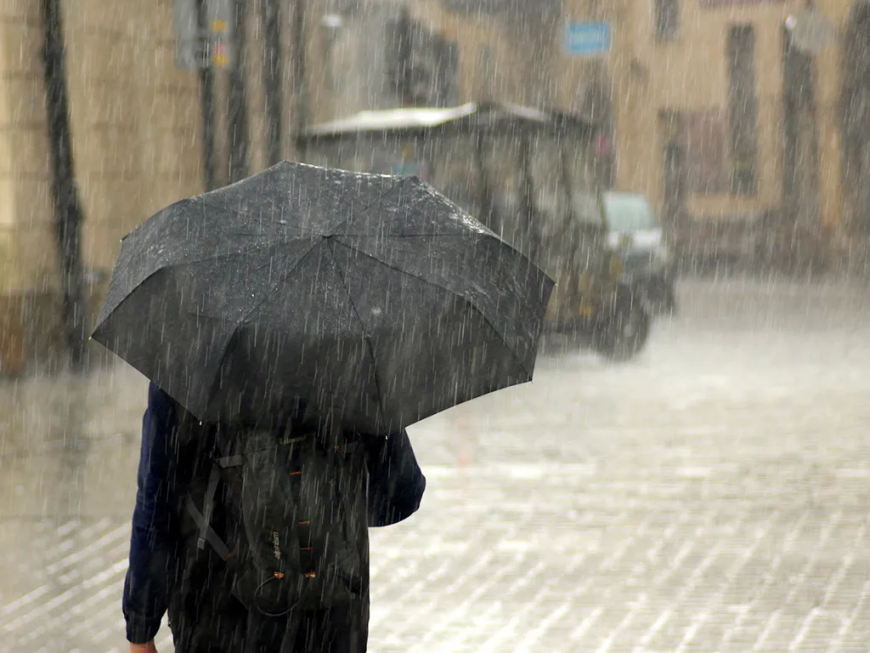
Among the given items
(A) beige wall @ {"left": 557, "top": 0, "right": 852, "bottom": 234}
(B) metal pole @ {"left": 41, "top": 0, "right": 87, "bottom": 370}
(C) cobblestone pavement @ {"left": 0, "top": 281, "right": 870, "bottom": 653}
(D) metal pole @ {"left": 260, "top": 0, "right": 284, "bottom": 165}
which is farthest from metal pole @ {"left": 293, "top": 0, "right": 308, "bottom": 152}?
(A) beige wall @ {"left": 557, "top": 0, "right": 852, "bottom": 234}

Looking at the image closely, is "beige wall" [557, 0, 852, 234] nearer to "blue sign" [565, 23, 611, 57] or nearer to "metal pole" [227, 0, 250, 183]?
"blue sign" [565, 23, 611, 57]

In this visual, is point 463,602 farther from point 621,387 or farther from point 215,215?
point 621,387

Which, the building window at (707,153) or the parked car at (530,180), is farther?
the building window at (707,153)

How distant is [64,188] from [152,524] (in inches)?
444

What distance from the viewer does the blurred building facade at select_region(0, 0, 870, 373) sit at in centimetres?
1354

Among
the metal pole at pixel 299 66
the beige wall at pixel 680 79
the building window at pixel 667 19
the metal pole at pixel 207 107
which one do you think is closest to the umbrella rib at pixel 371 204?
the metal pole at pixel 207 107

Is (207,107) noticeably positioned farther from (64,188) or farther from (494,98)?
(494,98)

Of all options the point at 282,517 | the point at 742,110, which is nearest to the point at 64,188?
the point at 282,517

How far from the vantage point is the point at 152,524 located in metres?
2.45

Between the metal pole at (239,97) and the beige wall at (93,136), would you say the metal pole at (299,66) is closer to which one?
the beige wall at (93,136)

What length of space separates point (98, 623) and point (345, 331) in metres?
3.16

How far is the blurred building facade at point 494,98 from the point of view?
44.4ft

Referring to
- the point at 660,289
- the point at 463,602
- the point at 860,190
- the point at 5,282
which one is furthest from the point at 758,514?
the point at 860,190

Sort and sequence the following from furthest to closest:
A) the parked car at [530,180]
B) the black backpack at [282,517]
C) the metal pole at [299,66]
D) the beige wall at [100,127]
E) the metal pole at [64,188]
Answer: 1. the metal pole at [299,66]
2. the parked car at [530,180]
3. the beige wall at [100,127]
4. the metal pole at [64,188]
5. the black backpack at [282,517]
